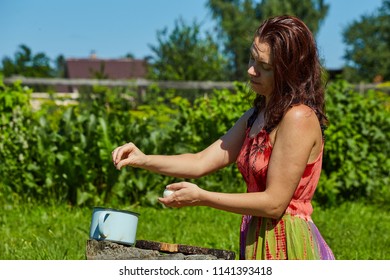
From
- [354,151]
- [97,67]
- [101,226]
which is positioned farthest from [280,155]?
[97,67]

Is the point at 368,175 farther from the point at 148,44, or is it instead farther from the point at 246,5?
the point at 246,5

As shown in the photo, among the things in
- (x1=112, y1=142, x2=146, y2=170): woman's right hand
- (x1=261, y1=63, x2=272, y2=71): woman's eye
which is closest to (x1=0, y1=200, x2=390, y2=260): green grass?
(x1=112, y1=142, x2=146, y2=170): woman's right hand

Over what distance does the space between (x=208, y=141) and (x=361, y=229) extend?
1803 mm

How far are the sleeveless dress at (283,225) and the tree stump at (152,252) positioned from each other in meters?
0.13

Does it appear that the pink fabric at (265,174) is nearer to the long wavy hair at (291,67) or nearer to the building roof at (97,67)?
the long wavy hair at (291,67)

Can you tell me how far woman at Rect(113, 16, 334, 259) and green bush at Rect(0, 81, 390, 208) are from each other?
12.8 feet

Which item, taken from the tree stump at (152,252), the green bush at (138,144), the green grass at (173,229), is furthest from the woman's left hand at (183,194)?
the green bush at (138,144)

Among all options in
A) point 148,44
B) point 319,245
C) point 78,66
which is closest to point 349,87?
point 319,245

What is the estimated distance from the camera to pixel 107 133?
22.6 feet

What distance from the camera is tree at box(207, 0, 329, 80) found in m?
44.8

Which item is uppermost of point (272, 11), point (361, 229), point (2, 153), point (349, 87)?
point (272, 11)

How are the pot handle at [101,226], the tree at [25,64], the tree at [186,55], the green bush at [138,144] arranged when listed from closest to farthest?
the pot handle at [101,226] → the green bush at [138,144] → the tree at [186,55] → the tree at [25,64]

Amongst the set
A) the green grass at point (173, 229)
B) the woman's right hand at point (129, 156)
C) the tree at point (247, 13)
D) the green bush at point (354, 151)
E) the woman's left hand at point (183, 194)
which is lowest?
the green grass at point (173, 229)

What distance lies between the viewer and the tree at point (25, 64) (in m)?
40.7
